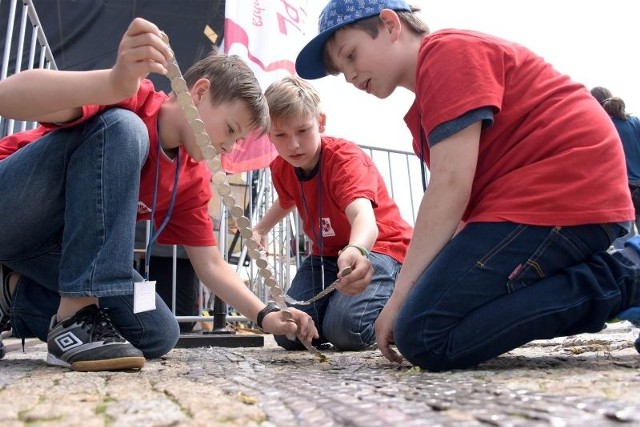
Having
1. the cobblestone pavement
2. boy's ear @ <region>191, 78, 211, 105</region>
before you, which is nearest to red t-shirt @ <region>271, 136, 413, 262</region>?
boy's ear @ <region>191, 78, 211, 105</region>

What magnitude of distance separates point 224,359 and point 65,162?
2.20ft

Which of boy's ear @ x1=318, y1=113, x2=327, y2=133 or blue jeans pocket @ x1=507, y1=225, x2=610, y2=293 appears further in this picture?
boy's ear @ x1=318, y1=113, x2=327, y2=133

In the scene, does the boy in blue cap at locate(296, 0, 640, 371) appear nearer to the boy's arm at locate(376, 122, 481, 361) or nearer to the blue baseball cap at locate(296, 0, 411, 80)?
the boy's arm at locate(376, 122, 481, 361)

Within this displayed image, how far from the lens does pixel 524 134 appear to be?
4.34 ft

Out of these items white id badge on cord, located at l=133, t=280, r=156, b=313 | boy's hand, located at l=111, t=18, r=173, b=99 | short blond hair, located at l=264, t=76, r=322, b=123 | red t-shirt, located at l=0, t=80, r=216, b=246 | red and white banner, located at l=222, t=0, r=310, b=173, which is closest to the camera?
boy's hand, located at l=111, t=18, r=173, b=99

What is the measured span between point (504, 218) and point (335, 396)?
64 centimetres

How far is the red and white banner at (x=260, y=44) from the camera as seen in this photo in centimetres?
310

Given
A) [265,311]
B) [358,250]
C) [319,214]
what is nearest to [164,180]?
[265,311]

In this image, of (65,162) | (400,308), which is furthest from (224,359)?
(65,162)

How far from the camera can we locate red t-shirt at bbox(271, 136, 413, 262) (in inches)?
84.7

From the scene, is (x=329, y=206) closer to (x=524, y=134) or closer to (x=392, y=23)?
(x=392, y=23)

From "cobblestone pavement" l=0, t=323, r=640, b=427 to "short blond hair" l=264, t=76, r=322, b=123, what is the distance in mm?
1065

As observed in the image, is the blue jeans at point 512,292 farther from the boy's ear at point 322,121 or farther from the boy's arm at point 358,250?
the boy's ear at point 322,121

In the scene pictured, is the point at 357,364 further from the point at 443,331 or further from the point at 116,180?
the point at 116,180
